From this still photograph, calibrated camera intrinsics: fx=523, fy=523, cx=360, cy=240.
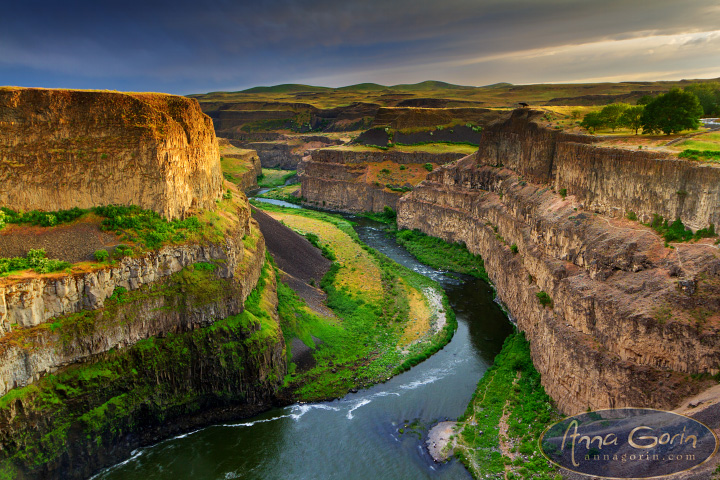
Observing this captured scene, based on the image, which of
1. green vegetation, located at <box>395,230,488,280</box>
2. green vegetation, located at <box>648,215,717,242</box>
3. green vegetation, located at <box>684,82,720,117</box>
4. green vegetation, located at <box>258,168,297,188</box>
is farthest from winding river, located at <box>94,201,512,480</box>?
green vegetation, located at <box>258,168,297,188</box>

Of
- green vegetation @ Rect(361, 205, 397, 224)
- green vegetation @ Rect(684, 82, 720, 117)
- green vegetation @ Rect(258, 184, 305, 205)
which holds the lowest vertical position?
green vegetation @ Rect(361, 205, 397, 224)

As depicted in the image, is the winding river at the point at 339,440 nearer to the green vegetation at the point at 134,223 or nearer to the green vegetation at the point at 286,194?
the green vegetation at the point at 134,223

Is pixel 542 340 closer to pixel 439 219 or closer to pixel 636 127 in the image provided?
pixel 636 127

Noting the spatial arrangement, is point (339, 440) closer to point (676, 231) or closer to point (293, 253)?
point (676, 231)

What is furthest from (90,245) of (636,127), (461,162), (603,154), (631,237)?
(461,162)

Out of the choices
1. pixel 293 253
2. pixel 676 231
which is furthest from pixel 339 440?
pixel 293 253

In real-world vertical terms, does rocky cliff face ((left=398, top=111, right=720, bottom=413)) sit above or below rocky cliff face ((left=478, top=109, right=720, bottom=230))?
below

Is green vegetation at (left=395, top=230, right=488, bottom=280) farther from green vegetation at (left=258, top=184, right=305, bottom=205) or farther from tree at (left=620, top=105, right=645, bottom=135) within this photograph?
green vegetation at (left=258, top=184, right=305, bottom=205)
